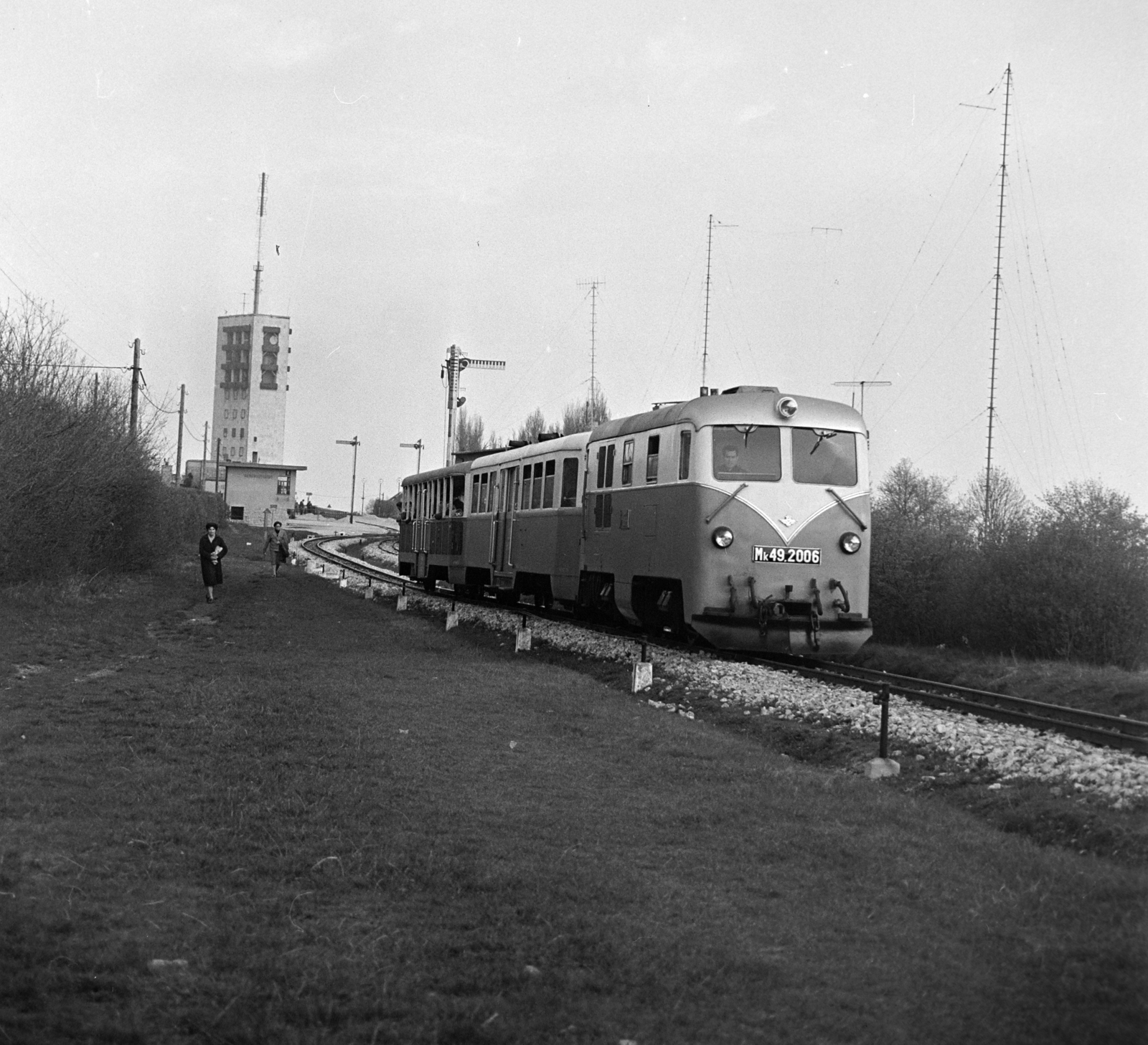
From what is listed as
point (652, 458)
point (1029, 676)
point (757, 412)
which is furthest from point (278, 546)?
point (1029, 676)

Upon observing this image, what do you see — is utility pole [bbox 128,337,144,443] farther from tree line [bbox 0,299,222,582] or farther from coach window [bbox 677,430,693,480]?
coach window [bbox 677,430,693,480]

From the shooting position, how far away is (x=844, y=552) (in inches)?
674

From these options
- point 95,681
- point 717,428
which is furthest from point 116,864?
point 717,428

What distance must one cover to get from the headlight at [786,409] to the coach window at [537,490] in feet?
25.0

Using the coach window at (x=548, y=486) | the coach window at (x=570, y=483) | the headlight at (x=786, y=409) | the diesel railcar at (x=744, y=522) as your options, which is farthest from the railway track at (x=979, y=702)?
the headlight at (x=786, y=409)

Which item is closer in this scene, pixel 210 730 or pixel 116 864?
pixel 116 864

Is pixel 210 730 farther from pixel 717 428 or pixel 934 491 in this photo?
pixel 934 491

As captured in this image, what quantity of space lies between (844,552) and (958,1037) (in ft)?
42.3

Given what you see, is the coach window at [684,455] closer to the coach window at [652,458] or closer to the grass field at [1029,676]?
the coach window at [652,458]

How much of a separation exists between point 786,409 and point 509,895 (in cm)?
1206

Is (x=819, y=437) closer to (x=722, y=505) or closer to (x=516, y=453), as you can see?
(x=722, y=505)

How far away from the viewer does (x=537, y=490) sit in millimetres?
24344


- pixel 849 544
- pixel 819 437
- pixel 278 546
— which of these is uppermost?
pixel 819 437

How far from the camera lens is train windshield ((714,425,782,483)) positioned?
1691 centimetres
